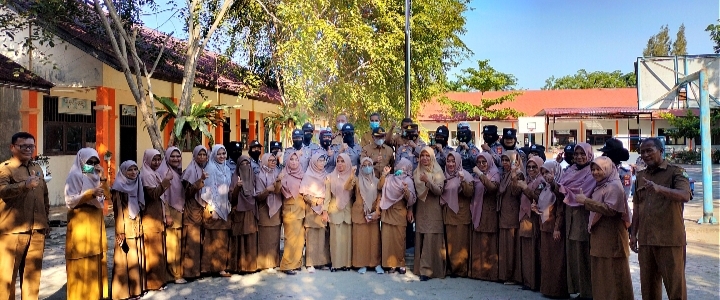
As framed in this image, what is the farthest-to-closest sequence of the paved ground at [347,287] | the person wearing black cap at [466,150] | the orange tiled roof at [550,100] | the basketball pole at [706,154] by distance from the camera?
the orange tiled roof at [550,100] < the basketball pole at [706,154] < the person wearing black cap at [466,150] < the paved ground at [347,287]

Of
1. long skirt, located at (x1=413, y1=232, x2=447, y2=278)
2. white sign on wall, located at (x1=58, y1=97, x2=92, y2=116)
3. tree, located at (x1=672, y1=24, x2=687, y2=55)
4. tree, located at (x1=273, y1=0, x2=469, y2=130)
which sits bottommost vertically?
long skirt, located at (x1=413, y1=232, x2=447, y2=278)

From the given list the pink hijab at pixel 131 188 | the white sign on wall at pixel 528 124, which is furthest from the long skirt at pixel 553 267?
the white sign on wall at pixel 528 124

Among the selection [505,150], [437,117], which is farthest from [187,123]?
[437,117]

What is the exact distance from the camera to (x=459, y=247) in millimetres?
6363

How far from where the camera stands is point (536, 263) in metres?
5.77

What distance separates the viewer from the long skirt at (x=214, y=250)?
6297 mm

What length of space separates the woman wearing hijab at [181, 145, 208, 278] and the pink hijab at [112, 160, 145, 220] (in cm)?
61

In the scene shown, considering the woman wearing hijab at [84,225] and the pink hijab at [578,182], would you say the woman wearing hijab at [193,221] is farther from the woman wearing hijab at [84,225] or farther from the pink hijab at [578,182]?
the pink hijab at [578,182]

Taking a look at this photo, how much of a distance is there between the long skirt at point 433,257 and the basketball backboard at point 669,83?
6.88 meters

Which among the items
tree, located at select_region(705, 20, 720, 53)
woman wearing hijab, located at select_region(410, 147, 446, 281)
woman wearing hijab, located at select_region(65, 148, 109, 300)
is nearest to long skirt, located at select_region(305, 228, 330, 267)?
woman wearing hijab, located at select_region(410, 147, 446, 281)

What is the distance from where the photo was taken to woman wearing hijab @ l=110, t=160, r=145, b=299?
5.34 meters

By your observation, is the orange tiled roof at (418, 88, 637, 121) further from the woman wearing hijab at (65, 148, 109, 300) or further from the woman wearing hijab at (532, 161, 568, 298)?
the woman wearing hijab at (65, 148, 109, 300)

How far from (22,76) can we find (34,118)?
2402mm

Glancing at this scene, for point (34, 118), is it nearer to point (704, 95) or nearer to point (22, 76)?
point (22, 76)
